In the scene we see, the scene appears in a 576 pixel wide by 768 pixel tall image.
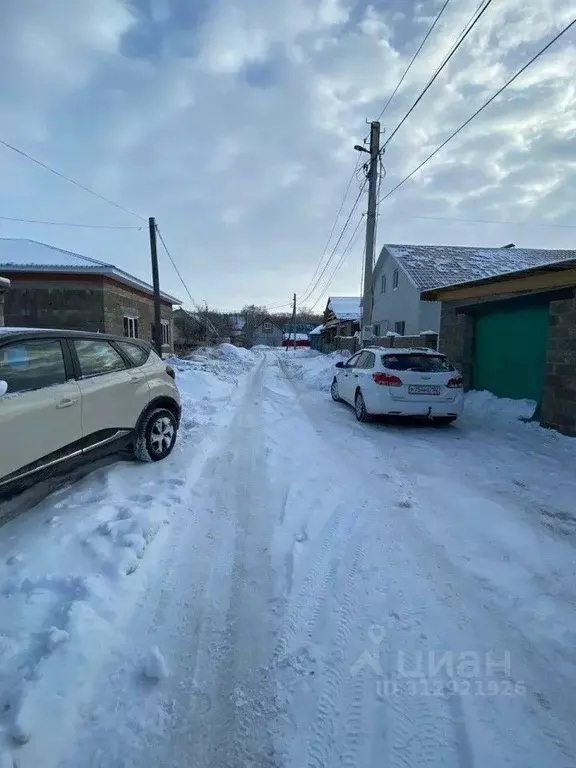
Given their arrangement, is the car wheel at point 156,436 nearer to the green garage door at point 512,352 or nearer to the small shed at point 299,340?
the green garage door at point 512,352

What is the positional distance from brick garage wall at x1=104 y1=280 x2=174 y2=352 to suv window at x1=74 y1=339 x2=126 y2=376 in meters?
12.7

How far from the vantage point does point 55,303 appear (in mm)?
15781

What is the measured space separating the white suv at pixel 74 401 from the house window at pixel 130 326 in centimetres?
1473

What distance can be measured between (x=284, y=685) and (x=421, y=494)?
2736 mm

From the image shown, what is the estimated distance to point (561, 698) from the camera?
1989mm

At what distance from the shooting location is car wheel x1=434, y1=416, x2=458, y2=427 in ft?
23.8

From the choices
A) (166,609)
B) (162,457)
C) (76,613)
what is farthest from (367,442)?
(76,613)

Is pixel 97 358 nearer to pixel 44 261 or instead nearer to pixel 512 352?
pixel 512 352

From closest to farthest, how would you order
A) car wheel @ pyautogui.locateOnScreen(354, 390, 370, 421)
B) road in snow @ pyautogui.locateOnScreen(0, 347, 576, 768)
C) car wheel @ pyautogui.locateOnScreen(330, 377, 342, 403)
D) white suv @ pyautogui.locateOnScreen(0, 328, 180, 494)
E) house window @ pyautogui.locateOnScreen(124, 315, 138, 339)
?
road in snow @ pyautogui.locateOnScreen(0, 347, 576, 768), white suv @ pyautogui.locateOnScreen(0, 328, 180, 494), car wheel @ pyautogui.locateOnScreen(354, 390, 370, 421), car wheel @ pyautogui.locateOnScreen(330, 377, 342, 403), house window @ pyautogui.locateOnScreen(124, 315, 138, 339)

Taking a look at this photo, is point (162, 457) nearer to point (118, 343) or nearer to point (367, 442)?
point (118, 343)

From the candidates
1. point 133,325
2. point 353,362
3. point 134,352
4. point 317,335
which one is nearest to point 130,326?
point 133,325

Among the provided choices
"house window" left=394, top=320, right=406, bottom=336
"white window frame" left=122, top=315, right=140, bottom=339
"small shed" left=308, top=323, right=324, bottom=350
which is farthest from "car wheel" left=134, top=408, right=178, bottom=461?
"small shed" left=308, top=323, right=324, bottom=350

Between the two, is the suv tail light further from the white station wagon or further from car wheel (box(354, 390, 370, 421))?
car wheel (box(354, 390, 370, 421))

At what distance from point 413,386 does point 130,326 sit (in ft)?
53.2
